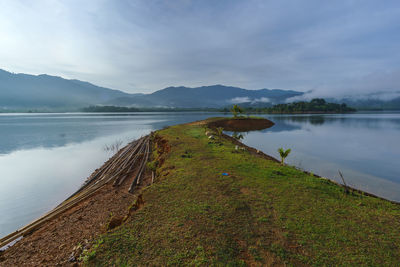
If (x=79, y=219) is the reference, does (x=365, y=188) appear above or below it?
below

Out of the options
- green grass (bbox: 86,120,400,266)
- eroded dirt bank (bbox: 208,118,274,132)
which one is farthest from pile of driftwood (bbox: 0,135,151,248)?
eroded dirt bank (bbox: 208,118,274,132)

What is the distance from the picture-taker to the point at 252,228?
18.6 ft

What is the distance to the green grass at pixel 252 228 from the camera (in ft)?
15.0

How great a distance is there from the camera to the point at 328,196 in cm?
788

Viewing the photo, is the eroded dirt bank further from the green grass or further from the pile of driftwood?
the green grass

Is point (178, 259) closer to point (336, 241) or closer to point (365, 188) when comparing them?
point (336, 241)

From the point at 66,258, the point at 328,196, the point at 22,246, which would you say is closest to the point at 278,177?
the point at 328,196

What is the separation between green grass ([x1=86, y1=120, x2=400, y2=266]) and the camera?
4578mm

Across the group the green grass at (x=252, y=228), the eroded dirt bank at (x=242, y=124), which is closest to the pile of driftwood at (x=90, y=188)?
the green grass at (x=252, y=228)

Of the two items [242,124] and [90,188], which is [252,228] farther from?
→ [242,124]

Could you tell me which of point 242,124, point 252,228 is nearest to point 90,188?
point 252,228

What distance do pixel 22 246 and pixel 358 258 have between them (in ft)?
35.1

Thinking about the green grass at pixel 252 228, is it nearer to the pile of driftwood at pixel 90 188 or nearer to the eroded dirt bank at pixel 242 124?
the pile of driftwood at pixel 90 188

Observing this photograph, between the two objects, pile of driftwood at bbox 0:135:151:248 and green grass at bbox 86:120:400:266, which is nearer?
green grass at bbox 86:120:400:266
